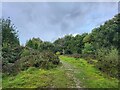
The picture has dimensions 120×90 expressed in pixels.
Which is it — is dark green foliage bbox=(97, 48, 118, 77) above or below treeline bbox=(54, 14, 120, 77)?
below

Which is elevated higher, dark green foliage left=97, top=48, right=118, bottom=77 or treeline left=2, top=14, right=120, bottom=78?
treeline left=2, top=14, right=120, bottom=78

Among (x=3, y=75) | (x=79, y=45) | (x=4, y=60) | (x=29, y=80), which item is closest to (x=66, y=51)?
(x=79, y=45)

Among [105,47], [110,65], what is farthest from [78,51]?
[110,65]

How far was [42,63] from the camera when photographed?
20.6m

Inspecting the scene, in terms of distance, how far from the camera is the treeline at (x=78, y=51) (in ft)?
68.6

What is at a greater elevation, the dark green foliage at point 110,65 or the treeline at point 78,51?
the treeline at point 78,51

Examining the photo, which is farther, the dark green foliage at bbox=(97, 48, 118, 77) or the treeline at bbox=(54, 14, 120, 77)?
the treeline at bbox=(54, 14, 120, 77)

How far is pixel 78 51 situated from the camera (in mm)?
44688

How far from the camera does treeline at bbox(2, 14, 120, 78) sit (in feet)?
68.6

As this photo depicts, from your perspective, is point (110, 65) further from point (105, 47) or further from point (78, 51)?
point (78, 51)

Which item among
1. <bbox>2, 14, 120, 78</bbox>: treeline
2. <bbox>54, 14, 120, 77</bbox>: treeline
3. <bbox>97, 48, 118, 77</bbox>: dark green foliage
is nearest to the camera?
<bbox>97, 48, 118, 77</bbox>: dark green foliage

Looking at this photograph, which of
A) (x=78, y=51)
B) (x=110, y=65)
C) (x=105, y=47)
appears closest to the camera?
(x=110, y=65)

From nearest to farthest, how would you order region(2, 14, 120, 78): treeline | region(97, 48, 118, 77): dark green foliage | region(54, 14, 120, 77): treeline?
1. region(97, 48, 118, 77): dark green foliage
2. region(54, 14, 120, 77): treeline
3. region(2, 14, 120, 78): treeline

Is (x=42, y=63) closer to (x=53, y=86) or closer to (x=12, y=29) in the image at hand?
(x=53, y=86)
